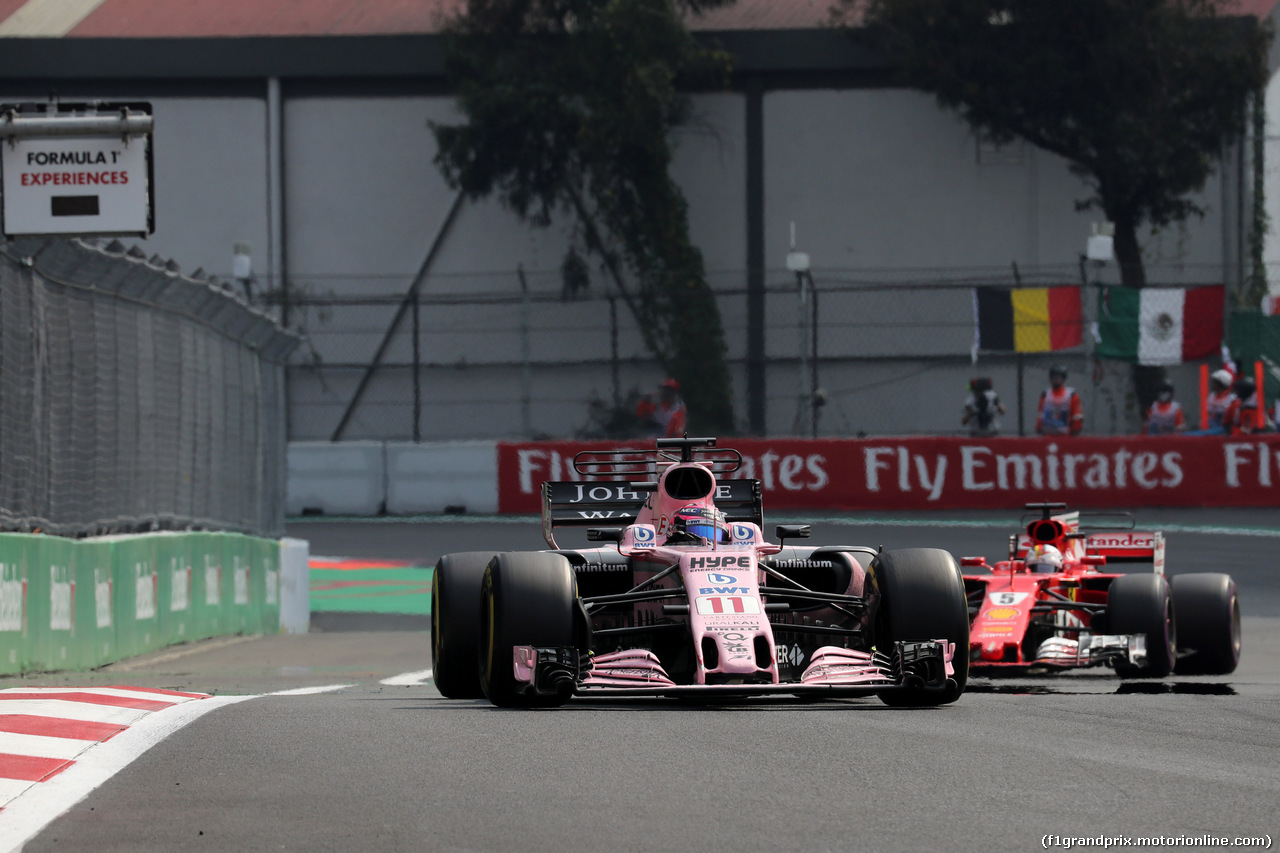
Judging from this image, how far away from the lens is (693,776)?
18.0 ft

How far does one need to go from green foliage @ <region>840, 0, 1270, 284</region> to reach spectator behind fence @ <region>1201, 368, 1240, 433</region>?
6.62 metres

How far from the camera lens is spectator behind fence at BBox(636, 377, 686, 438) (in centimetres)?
2295

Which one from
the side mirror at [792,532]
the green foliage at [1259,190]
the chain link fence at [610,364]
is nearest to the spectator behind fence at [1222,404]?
the chain link fence at [610,364]

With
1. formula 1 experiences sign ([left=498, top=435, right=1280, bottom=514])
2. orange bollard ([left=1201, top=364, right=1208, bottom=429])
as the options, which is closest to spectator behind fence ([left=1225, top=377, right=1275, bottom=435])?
formula 1 experiences sign ([left=498, top=435, right=1280, bottom=514])

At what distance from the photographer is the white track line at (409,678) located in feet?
34.5

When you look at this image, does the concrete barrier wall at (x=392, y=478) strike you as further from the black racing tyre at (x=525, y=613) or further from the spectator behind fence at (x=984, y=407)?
the black racing tyre at (x=525, y=613)

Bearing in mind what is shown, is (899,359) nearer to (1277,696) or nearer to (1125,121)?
(1125,121)

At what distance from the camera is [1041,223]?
96.4 ft

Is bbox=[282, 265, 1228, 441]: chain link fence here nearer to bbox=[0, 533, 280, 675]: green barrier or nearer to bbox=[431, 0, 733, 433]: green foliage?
bbox=[431, 0, 733, 433]: green foliage

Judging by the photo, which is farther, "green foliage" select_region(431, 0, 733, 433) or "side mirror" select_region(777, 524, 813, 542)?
"green foliage" select_region(431, 0, 733, 433)

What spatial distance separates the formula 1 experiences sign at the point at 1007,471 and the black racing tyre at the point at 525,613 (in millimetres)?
13044

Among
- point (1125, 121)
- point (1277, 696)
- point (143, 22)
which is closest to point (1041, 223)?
point (1125, 121)

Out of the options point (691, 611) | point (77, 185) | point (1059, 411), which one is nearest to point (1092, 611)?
point (691, 611)

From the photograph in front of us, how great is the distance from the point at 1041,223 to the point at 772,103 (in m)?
4.72
